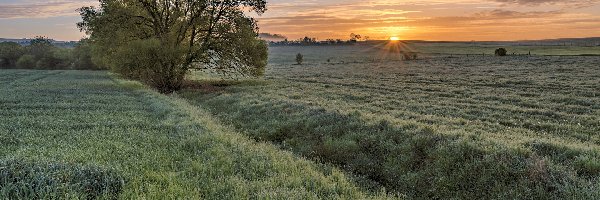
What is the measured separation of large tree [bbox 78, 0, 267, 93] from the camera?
39938 mm

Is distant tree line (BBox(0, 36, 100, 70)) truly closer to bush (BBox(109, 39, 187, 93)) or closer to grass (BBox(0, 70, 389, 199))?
bush (BBox(109, 39, 187, 93))

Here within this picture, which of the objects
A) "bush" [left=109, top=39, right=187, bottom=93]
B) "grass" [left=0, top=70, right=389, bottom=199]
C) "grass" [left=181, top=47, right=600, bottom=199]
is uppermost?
"bush" [left=109, top=39, right=187, bottom=93]

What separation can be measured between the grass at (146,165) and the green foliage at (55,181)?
0.06 ft

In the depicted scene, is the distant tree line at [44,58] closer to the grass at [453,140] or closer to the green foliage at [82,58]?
the green foliage at [82,58]

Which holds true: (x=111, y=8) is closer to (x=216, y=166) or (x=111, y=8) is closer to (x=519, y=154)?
(x=216, y=166)

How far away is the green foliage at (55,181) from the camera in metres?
7.96

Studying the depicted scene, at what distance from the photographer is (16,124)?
686 inches

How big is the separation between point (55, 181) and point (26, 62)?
334ft

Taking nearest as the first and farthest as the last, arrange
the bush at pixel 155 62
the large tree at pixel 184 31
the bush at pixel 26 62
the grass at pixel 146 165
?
the grass at pixel 146 165
the bush at pixel 155 62
the large tree at pixel 184 31
the bush at pixel 26 62

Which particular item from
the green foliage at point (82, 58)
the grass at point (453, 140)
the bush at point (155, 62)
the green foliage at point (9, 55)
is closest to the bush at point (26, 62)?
the green foliage at point (9, 55)

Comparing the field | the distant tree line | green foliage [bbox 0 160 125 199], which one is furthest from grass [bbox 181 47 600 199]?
the distant tree line

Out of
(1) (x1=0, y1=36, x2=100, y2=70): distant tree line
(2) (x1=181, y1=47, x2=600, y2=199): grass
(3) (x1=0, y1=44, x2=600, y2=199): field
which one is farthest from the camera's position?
(1) (x1=0, y1=36, x2=100, y2=70): distant tree line

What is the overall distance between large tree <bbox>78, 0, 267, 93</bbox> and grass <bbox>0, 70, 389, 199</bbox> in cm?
2119

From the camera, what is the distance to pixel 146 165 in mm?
10891
